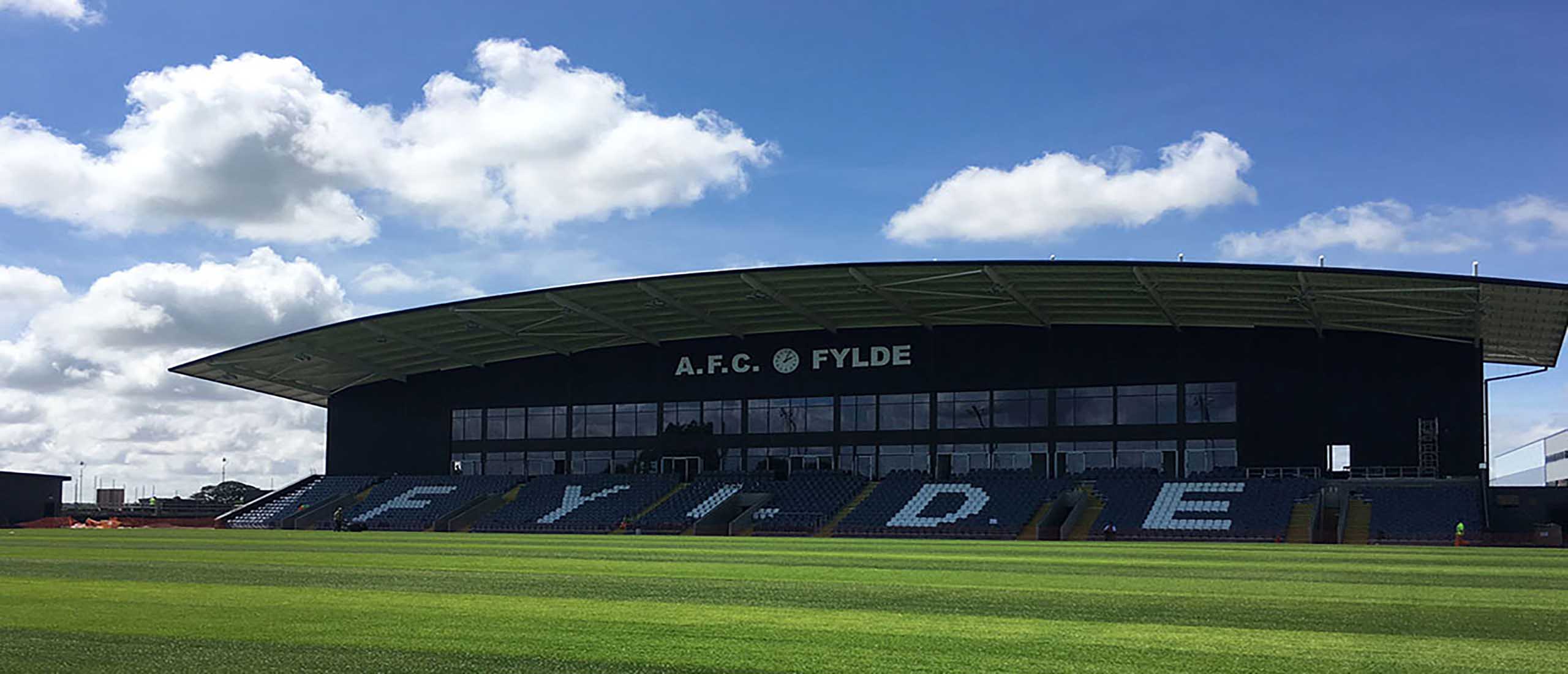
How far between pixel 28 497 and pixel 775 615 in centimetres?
6837

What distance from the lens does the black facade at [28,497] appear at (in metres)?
68.5

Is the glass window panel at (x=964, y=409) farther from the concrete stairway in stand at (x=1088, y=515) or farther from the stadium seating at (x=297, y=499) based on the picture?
the stadium seating at (x=297, y=499)

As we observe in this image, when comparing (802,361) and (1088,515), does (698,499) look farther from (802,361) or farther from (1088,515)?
(1088,515)

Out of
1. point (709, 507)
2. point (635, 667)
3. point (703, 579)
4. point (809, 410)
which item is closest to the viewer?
point (635, 667)

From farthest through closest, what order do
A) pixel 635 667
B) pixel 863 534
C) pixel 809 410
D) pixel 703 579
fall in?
pixel 809 410
pixel 863 534
pixel 703 579
pixel 635 667

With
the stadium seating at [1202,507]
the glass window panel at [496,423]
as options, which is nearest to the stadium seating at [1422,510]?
the stadium seating at [1202,507]

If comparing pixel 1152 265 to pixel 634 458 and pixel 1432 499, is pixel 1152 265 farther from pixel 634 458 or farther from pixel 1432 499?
pixel 634 458

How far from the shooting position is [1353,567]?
A: 23844mm

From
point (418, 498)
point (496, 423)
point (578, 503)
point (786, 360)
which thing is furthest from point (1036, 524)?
point (496, 423)

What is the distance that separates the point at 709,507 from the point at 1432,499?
92.8ft

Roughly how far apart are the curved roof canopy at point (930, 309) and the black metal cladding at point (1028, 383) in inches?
32.3

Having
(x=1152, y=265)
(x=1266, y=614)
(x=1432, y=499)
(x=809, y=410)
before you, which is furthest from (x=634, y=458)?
(x=1266, y=614)

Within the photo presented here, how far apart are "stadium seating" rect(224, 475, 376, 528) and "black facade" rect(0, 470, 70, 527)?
1093 cm

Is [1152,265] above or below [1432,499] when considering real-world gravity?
above
